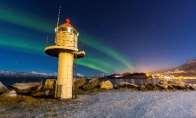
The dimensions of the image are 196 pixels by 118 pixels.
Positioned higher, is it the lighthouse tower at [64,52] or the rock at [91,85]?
the lighthouse tower at [64,52]

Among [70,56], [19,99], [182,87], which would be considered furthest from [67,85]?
[182,87]

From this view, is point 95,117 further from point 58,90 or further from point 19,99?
point 19,99

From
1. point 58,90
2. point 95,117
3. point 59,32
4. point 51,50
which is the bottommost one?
point 95,117

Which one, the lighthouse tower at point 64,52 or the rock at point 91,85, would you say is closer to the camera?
the lighthouse tower at point 64,52

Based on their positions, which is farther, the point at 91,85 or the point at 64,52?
the point at 91,85

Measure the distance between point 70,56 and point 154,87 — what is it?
28.8 meters

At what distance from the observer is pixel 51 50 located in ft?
79.2

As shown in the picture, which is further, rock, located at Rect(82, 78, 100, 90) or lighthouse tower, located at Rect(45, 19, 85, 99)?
rock, located at Rect(82, 78, 100, 90)

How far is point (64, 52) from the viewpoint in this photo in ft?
79.0

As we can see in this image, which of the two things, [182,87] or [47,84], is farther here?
[182,87]

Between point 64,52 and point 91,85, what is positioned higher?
point 64,52

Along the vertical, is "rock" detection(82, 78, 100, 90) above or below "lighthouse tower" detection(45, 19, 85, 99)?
below

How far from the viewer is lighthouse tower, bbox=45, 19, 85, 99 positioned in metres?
23.7

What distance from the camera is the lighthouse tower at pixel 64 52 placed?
77.8ft
